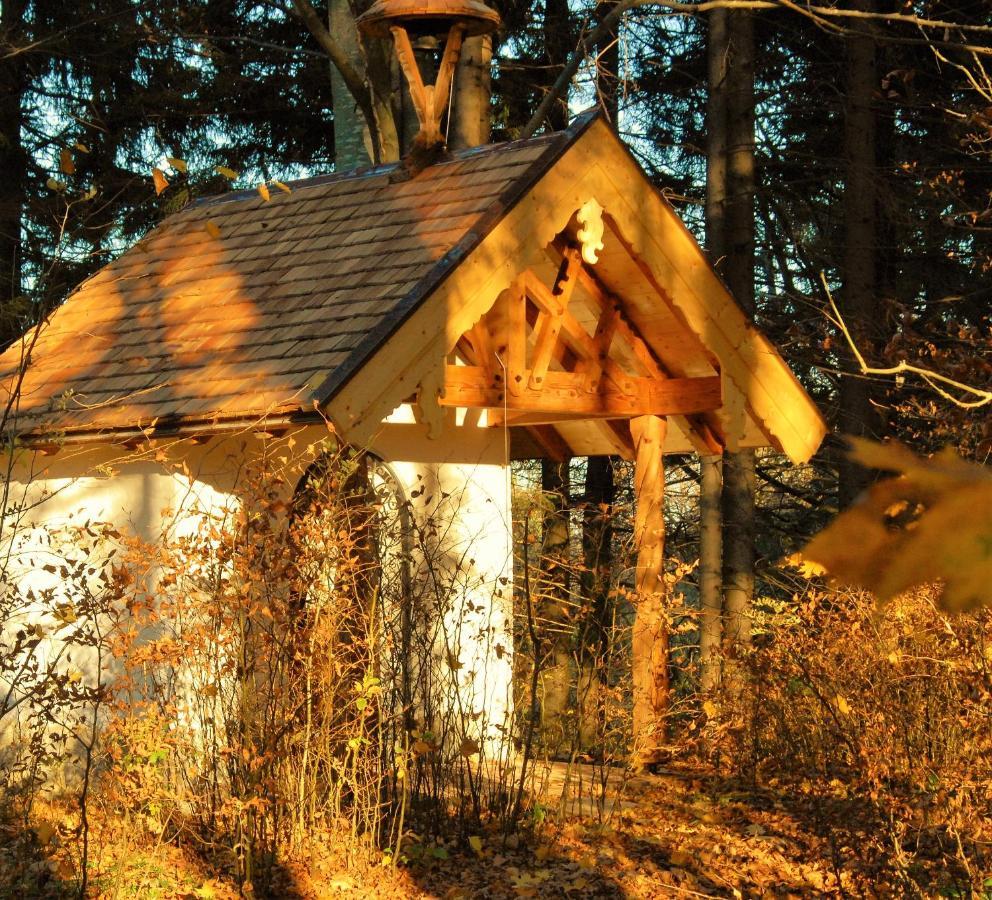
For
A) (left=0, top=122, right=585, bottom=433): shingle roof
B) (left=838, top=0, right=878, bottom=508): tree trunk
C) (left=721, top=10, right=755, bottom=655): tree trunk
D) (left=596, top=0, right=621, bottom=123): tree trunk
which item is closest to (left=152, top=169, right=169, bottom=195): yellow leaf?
(left=0, top=122, right=585, bottom=433): shingle roof

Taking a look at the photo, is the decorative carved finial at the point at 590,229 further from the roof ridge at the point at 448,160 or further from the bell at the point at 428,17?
the bell at the point at 428,17

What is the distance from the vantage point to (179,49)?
18750mm

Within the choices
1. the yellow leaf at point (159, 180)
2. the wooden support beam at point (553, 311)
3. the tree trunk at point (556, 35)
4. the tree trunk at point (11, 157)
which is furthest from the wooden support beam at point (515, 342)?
the tree trunk at point (11, 157)

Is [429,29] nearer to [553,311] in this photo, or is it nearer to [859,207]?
[553,311]

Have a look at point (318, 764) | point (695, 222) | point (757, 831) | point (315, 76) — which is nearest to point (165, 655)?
point (318, 764)

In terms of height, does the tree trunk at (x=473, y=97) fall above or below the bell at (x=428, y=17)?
above

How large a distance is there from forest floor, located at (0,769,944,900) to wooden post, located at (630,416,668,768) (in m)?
1.61

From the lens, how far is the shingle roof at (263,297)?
819 cm

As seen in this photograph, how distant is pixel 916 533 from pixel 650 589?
9502 millimetres

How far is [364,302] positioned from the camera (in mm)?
8531

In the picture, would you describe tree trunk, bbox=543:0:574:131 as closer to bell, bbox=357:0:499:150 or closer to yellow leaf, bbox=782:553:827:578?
bell, bbox=357:0:499:150

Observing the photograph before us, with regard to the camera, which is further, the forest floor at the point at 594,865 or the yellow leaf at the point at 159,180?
the forest floor at the point at 594,865

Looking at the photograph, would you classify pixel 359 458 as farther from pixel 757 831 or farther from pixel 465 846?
pixel 757 831

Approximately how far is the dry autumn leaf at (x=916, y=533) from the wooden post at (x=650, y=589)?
8345mm
